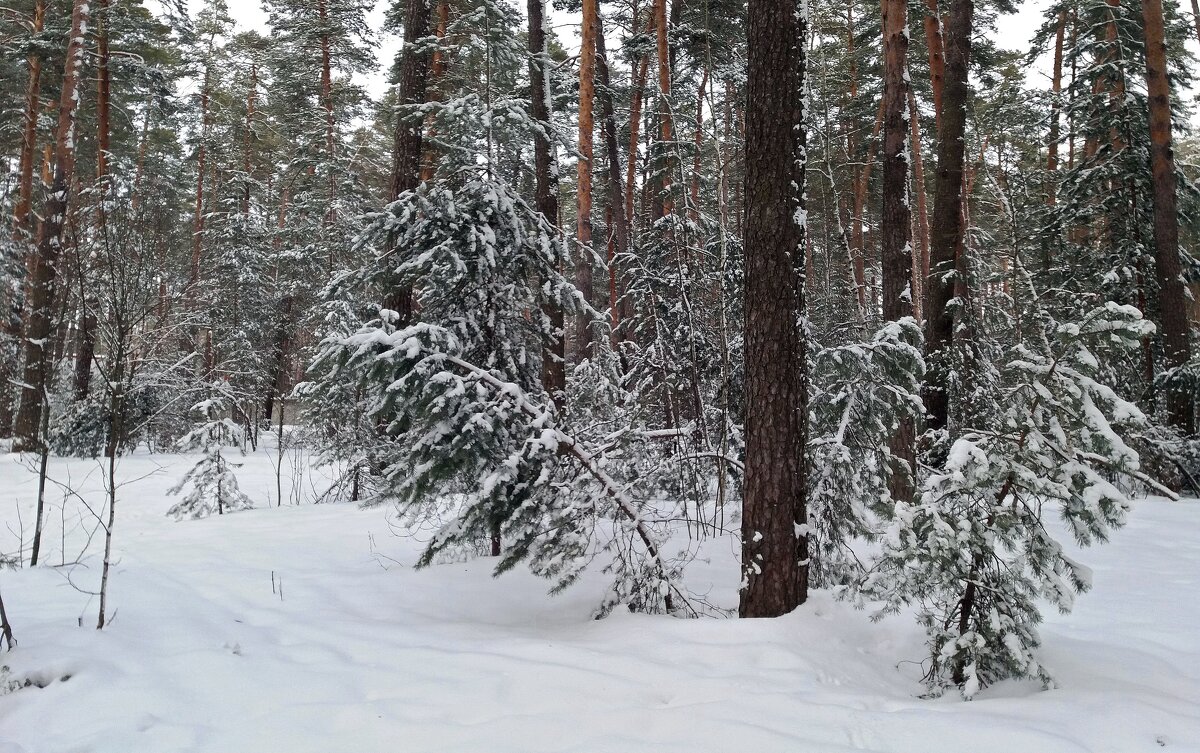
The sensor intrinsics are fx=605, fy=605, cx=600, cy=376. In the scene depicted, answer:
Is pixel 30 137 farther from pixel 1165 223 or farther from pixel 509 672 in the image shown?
pixel 1165 223

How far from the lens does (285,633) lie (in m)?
3.41

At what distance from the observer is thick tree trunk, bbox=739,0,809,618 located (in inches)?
142

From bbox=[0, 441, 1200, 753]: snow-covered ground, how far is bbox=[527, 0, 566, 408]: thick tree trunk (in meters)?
2.27

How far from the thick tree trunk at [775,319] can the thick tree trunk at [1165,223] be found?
9344 mm

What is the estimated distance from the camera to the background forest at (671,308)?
3.04 meters

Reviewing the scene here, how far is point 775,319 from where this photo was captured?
12.0 feet

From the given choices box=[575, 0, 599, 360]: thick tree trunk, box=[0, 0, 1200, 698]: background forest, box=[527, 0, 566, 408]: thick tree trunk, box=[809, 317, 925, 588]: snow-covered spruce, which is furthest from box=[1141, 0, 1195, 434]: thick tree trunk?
box=[527, 0, 566, 408]: thick tree trunk

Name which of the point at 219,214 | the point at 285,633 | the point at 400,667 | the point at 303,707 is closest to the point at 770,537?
the point at 400,667

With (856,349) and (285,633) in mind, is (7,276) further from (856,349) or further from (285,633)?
(856,349)

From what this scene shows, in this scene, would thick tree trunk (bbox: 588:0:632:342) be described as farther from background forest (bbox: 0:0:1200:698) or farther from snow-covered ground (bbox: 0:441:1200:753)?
snow-covered ground (bbox: 0:441:1200:753)

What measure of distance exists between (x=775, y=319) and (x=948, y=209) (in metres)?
5.52

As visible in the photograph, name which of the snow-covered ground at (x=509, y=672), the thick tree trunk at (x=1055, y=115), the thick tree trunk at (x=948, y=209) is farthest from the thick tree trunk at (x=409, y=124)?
the thick tree trunk at (x=1055, y=115)

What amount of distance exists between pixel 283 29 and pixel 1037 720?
67.3 feet

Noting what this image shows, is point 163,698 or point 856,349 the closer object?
point 163,698
